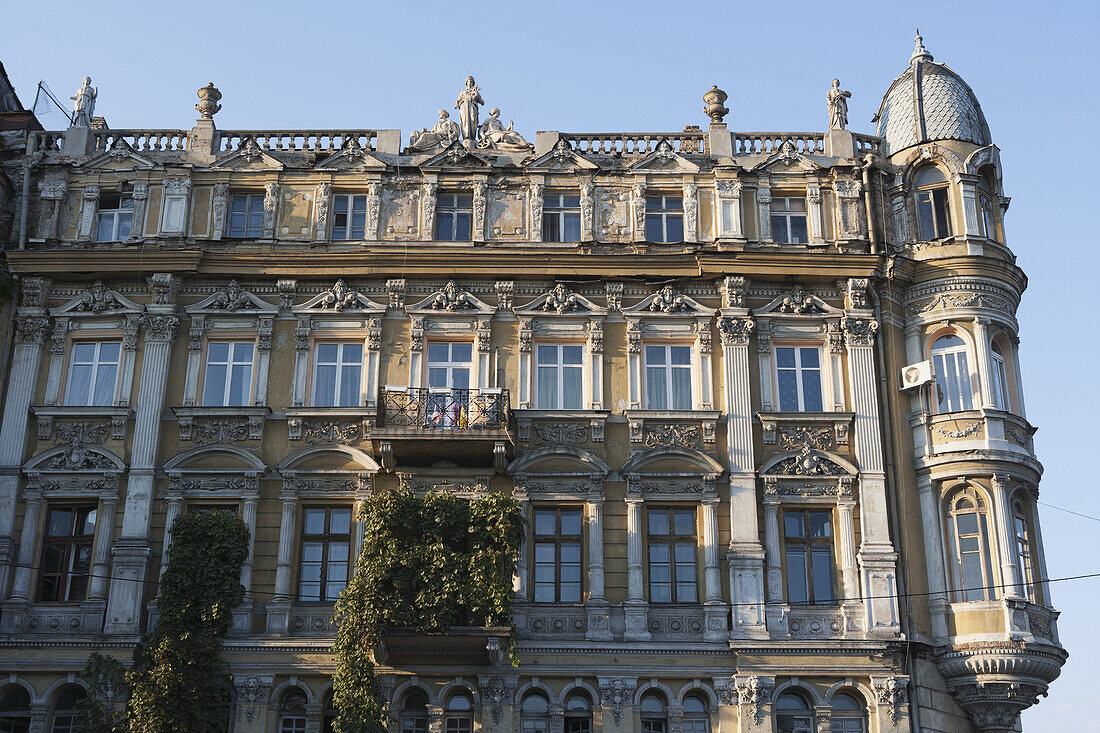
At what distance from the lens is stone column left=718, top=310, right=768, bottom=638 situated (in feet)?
79.6

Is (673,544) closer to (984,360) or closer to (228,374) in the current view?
(984,360)

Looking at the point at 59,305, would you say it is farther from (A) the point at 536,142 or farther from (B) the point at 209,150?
(A) the point at 536,142

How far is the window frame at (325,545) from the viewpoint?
24.9m

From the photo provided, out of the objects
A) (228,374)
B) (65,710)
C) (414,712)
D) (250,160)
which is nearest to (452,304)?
(228,374)

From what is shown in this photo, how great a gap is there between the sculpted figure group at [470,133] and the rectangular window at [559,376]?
514 centimetres

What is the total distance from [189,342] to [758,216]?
1284cm

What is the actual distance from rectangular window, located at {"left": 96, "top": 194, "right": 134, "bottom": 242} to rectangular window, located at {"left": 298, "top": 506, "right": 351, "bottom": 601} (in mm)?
7988

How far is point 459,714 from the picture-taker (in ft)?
78.3

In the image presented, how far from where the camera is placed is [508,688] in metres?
23.7

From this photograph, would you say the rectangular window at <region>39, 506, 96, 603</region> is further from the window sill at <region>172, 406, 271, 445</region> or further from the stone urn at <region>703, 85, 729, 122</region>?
the stone urn at <region>703, 85, 729, 122</region>

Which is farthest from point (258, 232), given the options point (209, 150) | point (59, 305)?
point (59, 305)

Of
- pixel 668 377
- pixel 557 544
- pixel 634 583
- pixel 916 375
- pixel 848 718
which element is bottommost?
pixel 848 718

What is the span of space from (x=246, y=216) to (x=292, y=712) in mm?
11080

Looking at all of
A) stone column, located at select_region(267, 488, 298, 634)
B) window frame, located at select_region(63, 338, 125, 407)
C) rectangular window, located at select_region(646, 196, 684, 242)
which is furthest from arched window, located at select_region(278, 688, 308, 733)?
rectangular window, located at select_region(646, 196, 684, 242)
